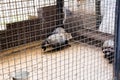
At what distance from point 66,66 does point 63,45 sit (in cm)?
44

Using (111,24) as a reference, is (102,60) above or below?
below

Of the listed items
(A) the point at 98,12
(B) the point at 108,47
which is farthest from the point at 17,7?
(B) the point at 108,47

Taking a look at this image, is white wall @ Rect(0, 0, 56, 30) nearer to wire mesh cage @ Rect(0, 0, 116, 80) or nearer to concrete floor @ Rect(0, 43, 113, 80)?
wire mesh cage @ Rect(0, 0, 116, 80)

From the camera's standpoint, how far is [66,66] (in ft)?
10.7

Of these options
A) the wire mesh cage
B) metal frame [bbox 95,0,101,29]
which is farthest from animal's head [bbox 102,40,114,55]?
metal frame [bbox 95,0,101,29]

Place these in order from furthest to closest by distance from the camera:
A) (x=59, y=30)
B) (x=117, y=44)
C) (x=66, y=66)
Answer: (x=59, y=30) < (x=66, y=66) < (x=117, y=44)

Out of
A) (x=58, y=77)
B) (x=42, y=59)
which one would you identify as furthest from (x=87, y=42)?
(x=58, y=77)

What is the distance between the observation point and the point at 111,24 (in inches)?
136

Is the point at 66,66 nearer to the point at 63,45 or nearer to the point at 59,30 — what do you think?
the point at 63,45

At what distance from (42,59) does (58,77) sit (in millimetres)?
675

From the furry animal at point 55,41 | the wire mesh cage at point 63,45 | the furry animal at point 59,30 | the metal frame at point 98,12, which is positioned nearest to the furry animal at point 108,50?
the wire mesh cage at point 63,45

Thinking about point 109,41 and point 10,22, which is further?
point 10,22

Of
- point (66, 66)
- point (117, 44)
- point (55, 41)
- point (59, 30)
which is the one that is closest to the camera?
point (117, 44)

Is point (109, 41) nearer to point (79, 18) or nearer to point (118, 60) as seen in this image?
point (79, 18)
